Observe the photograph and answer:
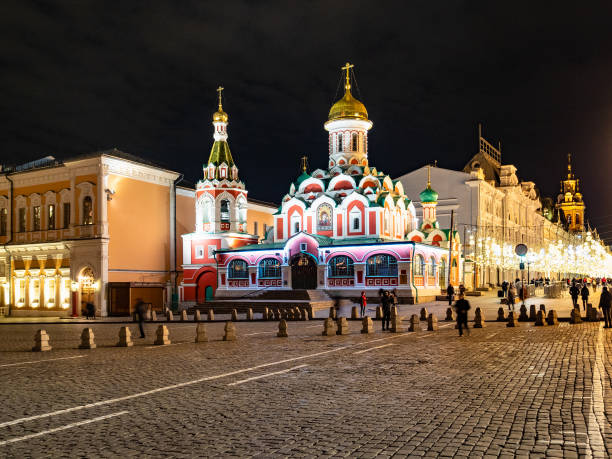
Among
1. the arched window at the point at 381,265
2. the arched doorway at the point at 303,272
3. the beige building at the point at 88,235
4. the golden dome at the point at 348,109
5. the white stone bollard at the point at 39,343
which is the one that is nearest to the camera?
the white stone bollard at the point at 39,343

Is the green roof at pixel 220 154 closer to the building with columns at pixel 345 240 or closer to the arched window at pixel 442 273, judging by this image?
the building with columns at pixel 345 240

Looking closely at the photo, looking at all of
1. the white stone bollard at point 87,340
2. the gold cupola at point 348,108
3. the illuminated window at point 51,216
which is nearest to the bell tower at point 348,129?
the gold cupola at point 348,108

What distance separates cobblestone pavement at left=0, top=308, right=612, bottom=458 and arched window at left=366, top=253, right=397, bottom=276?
25.8 meters

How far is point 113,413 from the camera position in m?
9.12

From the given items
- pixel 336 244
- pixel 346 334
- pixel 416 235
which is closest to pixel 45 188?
pixel 336 244

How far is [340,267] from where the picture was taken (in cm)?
4506

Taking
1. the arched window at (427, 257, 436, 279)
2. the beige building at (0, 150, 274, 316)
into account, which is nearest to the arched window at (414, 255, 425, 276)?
the arched window at (427, 257, 436, 279)

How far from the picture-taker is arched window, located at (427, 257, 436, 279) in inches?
1827

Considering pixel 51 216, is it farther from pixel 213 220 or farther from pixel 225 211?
pixel 225 211

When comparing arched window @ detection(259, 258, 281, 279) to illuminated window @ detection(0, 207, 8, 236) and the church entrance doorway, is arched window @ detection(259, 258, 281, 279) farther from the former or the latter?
illuminated window @ detection(0, 207, 8, 236)

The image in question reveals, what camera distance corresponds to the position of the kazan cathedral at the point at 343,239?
1730 inches

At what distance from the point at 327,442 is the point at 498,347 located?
11061 millimetres

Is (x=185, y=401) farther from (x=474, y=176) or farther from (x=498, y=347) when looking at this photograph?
(x=474, y=176)

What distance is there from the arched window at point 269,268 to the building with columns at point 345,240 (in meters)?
0.08
